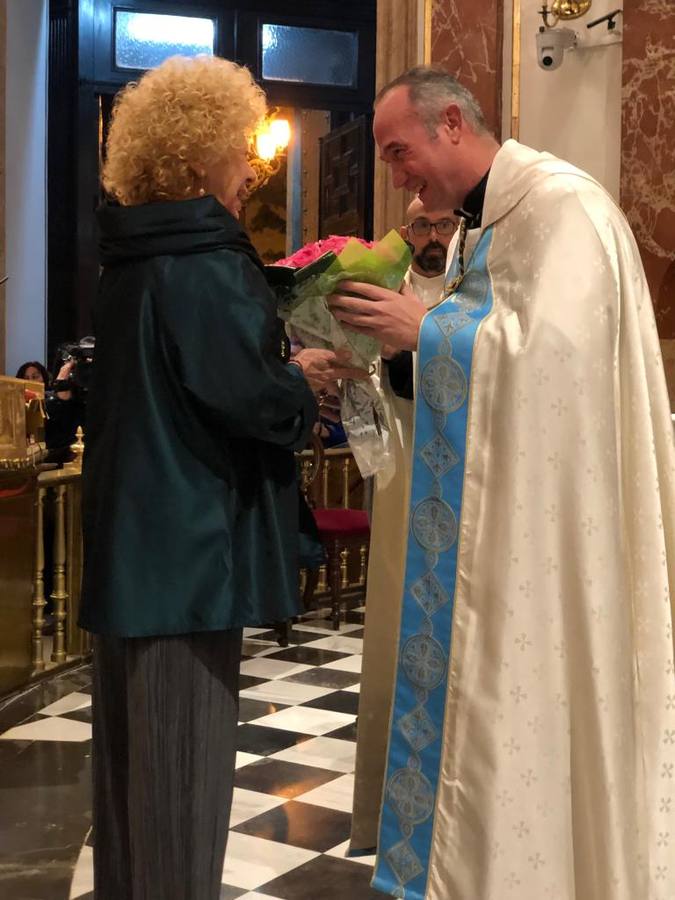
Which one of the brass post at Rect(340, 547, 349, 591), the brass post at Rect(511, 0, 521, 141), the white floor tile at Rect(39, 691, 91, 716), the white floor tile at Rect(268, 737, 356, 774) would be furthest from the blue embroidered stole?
the brass post at Rect(340, 547, 349, 591)

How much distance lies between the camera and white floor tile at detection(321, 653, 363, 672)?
6.27 metres

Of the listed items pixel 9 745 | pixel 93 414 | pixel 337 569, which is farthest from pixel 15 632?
pixel 93 414

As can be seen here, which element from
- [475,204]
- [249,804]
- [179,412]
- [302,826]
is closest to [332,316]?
[475,204]

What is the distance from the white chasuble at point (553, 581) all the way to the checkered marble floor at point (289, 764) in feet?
2.82

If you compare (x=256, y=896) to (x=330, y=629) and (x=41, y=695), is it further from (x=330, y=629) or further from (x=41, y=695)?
(x=330, y=629)

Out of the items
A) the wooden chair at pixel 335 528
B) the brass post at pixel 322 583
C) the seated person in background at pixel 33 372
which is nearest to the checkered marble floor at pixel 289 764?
the wooden chair at pixel 335 528

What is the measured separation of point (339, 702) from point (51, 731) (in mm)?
1302

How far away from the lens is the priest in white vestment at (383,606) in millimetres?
3346

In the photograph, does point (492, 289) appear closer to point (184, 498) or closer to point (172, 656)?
point (184, 498)

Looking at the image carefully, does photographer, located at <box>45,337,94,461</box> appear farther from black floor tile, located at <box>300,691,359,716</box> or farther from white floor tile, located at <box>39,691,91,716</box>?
black floor tile, located at <box>300,691,359,716</box>

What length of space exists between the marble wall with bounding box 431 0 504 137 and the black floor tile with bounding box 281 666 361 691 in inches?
121

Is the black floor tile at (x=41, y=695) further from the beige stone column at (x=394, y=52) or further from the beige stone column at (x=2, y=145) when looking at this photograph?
the beige stone column at (x=2, y=145)

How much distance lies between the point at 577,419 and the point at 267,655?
433cm

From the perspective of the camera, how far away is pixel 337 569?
7.39m
